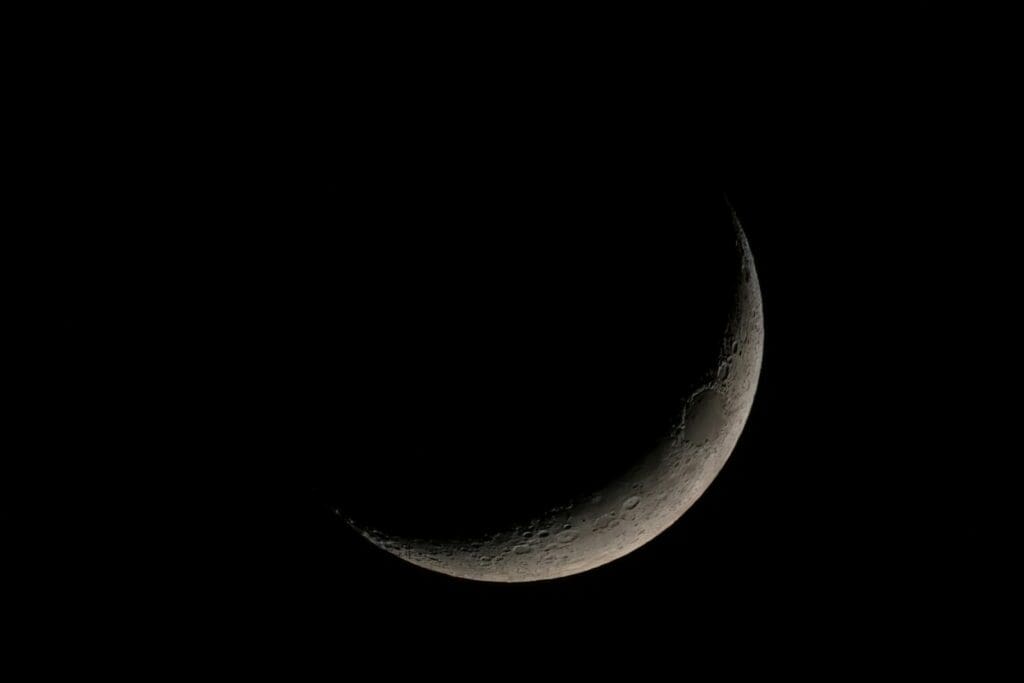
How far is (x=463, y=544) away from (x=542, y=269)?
79cm

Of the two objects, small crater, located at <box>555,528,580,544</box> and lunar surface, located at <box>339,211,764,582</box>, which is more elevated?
lunar surface, located at <box>339,211,764,582</box>

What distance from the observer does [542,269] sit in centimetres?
168

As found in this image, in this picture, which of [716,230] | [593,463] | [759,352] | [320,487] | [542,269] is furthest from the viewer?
[759,352]

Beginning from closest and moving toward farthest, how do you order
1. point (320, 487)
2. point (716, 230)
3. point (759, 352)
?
point (716, 230)
point (320, 487)
point (759, 352)

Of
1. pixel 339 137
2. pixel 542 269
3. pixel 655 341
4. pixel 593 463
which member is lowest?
pixel 593 463

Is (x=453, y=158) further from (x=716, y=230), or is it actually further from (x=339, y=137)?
(x=716, y=230)

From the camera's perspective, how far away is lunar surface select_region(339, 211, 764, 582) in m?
1.94

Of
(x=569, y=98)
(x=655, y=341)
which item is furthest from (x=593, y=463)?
(x=569, y=98)

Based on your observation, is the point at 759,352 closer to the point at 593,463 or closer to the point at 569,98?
the point at 593,463

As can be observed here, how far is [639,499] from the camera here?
2016mm

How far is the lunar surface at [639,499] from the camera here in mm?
1944

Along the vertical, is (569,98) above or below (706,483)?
above

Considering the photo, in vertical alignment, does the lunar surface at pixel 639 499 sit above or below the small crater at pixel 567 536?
above

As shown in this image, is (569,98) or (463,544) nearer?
(569,98)
